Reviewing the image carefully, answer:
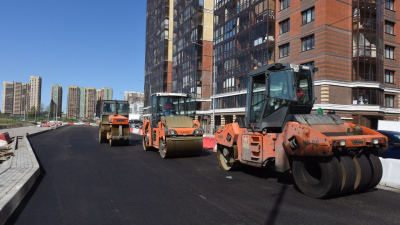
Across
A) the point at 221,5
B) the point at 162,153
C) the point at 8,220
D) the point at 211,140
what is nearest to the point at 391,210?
the point at 8,220

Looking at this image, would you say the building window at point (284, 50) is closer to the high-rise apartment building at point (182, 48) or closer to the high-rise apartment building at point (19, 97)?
the high-rise apartment building at point (182, 48)

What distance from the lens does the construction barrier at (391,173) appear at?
7328 mm

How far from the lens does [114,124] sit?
17297 mm

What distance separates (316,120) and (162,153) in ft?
25.4

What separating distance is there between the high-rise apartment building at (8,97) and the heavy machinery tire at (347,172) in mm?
130412

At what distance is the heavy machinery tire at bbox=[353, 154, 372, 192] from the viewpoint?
6199mm

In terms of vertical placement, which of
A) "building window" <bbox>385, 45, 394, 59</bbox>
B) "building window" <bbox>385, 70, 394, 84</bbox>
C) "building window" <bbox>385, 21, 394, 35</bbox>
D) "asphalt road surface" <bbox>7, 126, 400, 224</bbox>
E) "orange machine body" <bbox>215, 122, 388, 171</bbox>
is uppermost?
"building window" <bbox>385, 21, 394, 35</bbox>

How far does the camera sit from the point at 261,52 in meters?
34.7

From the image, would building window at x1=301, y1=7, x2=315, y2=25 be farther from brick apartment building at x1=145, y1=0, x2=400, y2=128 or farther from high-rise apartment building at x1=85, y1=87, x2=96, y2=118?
high-rise apartment building at x1=85, y1=87, x2=96, y2=118

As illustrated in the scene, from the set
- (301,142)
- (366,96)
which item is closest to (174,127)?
(301,142)

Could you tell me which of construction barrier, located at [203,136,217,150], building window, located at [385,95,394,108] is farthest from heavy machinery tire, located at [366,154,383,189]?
building window, located at [385,95,394,108]

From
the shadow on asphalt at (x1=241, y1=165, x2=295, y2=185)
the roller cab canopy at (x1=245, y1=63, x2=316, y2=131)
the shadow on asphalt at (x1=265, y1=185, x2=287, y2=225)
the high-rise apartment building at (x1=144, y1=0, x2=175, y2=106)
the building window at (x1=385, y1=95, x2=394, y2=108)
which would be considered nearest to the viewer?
the shadow on asphalt at (x1=265, y1=185, x2=287, y2=225)

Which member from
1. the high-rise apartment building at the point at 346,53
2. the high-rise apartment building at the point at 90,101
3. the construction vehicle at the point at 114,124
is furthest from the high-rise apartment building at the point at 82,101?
the construction vehicle at the point at 114,124

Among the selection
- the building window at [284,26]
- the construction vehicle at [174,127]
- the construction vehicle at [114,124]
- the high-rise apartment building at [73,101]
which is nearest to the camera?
the construction vehicle at [174,127]
